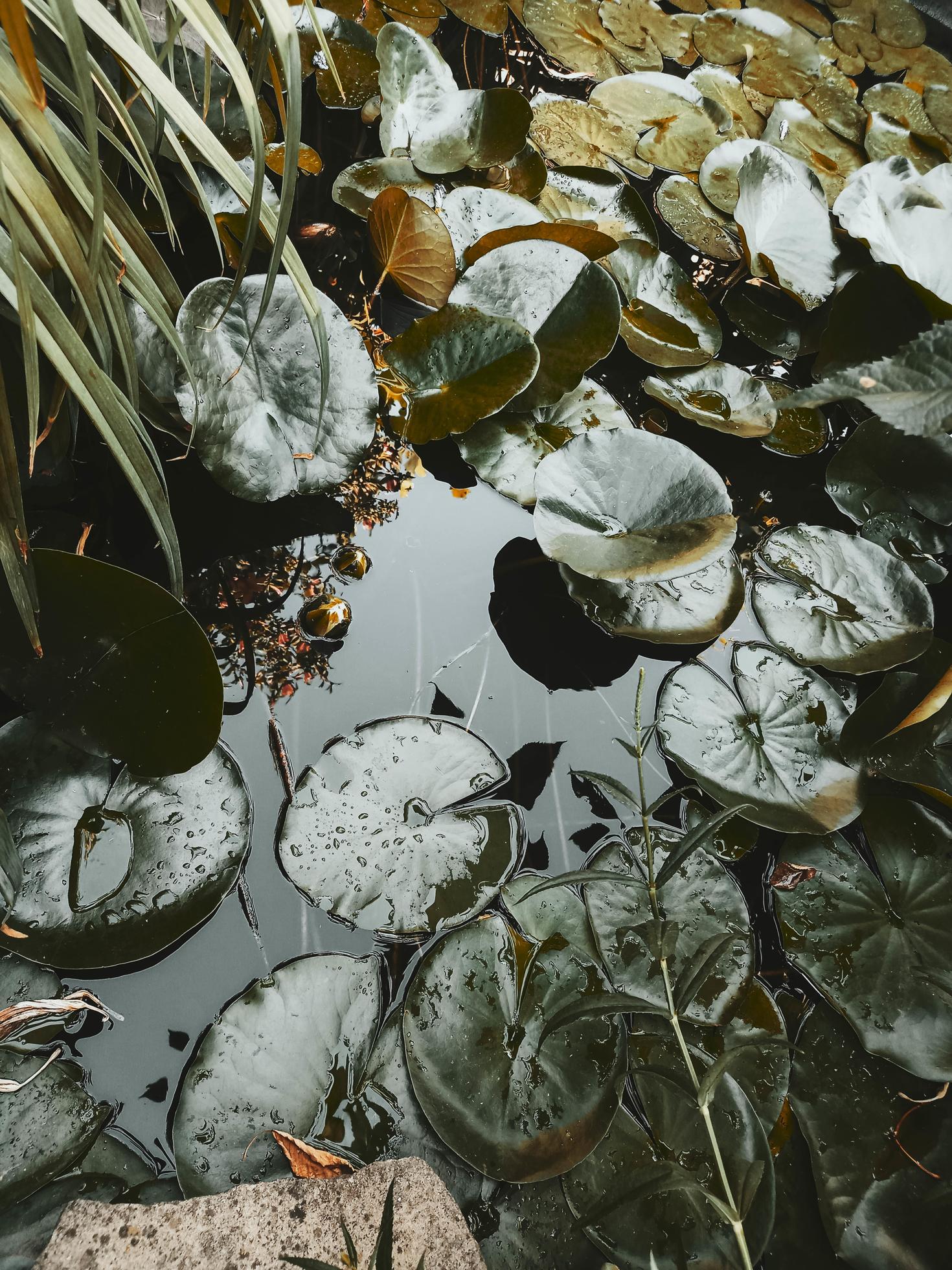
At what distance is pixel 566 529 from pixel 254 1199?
0.86 m

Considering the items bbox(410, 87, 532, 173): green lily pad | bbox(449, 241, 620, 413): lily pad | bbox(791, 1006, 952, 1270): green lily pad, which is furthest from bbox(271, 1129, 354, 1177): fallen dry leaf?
bbox(410, 87, 532, 173): green lily pad

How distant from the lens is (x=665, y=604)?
3.73 feet

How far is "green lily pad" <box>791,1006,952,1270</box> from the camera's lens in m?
0.80

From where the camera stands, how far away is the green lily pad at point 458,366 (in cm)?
122

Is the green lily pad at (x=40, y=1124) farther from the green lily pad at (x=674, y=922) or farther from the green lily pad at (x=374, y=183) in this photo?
the green lily pad at (x=374, y=183)

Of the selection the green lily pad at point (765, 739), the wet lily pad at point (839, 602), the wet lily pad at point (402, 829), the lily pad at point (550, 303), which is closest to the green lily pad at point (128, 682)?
the wet lily pad at point (402, 829)

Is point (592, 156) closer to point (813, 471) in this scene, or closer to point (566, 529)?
point (813, 471)

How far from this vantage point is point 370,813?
0.95 m

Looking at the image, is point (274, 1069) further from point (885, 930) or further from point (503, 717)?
point (885, 930)

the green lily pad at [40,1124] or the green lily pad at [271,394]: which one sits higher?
the green lily pad at [271,394]

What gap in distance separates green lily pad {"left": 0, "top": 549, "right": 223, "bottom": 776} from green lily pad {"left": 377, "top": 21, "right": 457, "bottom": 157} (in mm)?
1206

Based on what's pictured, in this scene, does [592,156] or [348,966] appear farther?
[592,156]

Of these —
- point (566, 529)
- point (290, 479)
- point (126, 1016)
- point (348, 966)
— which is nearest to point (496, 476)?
point (566, 529)

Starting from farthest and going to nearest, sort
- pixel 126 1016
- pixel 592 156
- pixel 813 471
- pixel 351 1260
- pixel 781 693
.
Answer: pixel 592 156, pixel 813 471, pixel 781 693, pixel 126 1016, pixel 351 1260
